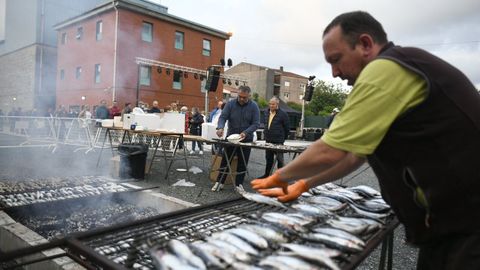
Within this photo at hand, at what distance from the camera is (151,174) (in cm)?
768

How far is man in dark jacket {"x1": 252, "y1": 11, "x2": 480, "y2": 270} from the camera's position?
119 cm

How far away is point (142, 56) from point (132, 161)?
1595cm


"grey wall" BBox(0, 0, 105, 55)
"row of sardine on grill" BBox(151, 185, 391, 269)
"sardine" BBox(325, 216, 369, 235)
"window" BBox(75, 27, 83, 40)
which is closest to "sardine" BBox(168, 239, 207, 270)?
"row of sardine on grill" BBox(151, 185, 391, 269)

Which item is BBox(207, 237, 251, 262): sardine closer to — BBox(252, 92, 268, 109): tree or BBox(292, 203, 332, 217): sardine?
BBox(292, 203, 332, 217): sardine

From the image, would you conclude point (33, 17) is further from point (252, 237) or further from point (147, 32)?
point (147, 32)

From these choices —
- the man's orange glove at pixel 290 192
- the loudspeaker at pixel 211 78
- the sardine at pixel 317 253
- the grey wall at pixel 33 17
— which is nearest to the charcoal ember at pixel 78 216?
the man's orange glove at pixel 290 192

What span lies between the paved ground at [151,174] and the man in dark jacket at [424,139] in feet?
7.35

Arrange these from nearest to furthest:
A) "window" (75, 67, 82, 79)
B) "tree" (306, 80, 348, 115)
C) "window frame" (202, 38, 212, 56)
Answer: "window" (75, 67, 82, 79), "window frame" (202, 38, 212, 56), "tree" (306, 80, 348, 115)

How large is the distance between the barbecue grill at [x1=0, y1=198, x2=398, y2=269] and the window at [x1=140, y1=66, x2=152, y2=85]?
21.2m

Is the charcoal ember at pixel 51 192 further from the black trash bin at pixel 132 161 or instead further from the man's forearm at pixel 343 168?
the man's forearm at pixel 343 168

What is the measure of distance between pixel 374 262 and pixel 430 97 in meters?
2.78

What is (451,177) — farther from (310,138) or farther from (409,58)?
(310,138)

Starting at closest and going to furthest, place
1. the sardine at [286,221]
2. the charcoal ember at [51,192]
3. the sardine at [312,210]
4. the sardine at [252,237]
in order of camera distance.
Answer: the sardine at [252,237] < the sardine at [286,221] < the sardine at [312,210] < the charcoal ember at [51,192]

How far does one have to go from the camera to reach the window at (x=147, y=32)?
69.1 ft
